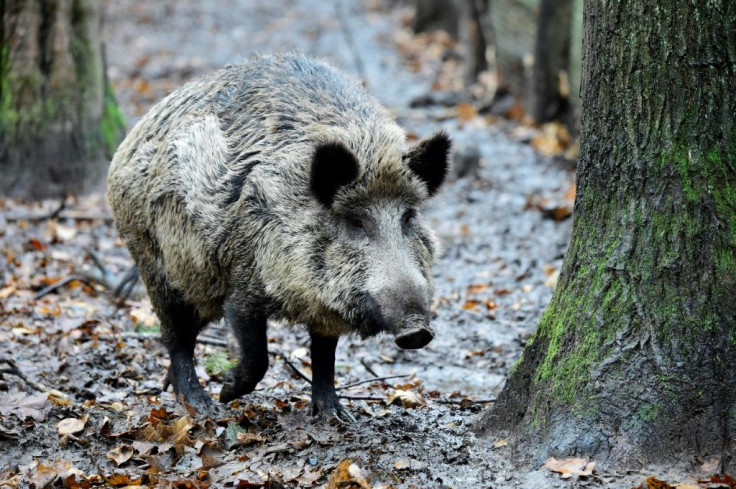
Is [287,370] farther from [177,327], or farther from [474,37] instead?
[474,37]

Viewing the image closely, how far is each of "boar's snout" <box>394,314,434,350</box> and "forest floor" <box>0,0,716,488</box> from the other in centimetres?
63

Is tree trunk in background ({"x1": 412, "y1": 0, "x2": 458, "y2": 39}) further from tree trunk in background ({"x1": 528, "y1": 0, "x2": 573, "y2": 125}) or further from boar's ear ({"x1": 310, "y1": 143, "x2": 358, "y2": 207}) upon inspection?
boar's ear ({"x1": 310, "y1": 143, "x2": 358, "y2": 207})

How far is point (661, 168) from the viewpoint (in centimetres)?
424

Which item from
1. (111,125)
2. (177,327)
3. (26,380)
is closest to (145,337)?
(177,327)

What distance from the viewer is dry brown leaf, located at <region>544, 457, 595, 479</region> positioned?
4164mm

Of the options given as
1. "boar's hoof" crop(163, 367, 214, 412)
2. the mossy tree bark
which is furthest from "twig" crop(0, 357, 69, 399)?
the mossy tree bark

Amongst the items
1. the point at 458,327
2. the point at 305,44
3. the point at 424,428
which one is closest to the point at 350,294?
the point at 424,428

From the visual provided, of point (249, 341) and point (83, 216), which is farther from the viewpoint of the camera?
point (83, 216)

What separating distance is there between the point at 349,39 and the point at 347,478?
2160 cm

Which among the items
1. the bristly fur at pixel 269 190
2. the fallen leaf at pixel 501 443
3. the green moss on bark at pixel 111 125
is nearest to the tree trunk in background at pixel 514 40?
the green moss on bark at pixel 111 125

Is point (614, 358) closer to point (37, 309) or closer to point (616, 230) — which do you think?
point (616, 230)

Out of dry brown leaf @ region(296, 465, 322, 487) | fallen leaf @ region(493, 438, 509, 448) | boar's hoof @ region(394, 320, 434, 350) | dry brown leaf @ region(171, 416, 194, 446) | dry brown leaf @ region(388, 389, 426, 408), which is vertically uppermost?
boar's hoof @ region(394, 320, 434, 350)

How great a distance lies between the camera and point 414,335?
178 inches

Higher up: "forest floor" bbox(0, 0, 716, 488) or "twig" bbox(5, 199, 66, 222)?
"twig" bbox(5, 199, 66, 222)
